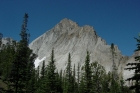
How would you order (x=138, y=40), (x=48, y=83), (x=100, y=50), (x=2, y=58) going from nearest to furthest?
(x=138, y=40)
(x=48, y=83)
(x=2, y=58)
(x=100, y=50)

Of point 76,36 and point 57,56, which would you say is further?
point 76,36

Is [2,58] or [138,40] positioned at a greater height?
[2,58]

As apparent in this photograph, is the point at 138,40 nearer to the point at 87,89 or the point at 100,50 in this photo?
the point at 87,89

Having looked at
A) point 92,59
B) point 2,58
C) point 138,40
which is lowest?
point 138,40

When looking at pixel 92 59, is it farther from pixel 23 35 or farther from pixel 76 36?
pixel 23 35

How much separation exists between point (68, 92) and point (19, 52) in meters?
35.4

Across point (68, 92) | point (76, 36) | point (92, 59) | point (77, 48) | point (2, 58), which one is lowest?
point (68, 92)

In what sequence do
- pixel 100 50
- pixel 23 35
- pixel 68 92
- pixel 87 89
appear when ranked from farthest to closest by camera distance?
1. pixel 100 50
2. pixel 68 92
3. pixel 23 35
4. pixel 87 89

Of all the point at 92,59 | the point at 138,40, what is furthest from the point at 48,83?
the point at 92,59

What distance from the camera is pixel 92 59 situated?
526ft

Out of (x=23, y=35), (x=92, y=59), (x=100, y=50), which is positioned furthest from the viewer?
(x=100, y=50)

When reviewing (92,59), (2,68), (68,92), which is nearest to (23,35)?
(68,92)

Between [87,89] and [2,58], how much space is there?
51364 millimetres

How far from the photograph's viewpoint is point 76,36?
199 metres
